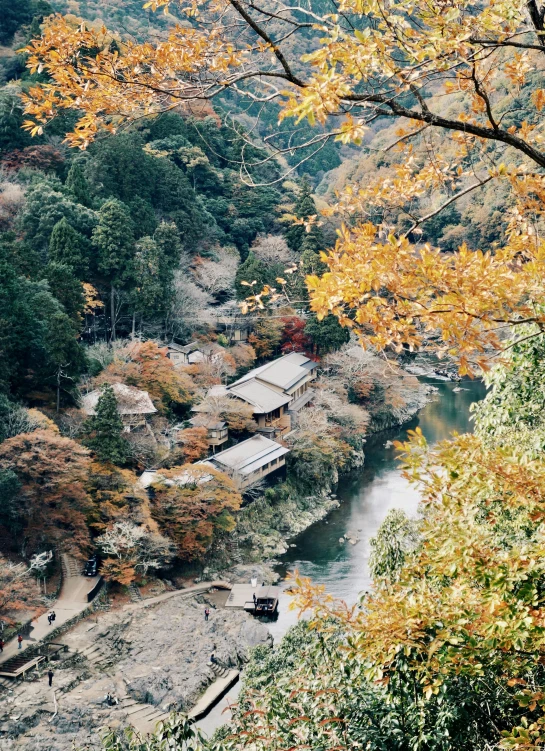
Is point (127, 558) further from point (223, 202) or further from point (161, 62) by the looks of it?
point (223, 202)

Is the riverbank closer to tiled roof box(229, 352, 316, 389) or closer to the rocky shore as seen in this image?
the rocky shore

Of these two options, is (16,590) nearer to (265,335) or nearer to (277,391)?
(277,391)

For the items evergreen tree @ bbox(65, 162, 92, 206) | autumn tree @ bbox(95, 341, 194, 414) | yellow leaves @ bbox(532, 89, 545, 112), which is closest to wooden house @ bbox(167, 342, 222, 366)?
autumn tree @ bbox(95, 341, 194, 414)

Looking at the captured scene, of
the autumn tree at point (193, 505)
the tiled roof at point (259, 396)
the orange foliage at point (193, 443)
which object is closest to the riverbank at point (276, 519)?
the autumn tree at point (193, 505)

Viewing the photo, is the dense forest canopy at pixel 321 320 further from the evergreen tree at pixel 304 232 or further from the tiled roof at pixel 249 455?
the tiled roof at pixel 249 455

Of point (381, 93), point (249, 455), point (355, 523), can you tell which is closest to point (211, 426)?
point (249, 455)
